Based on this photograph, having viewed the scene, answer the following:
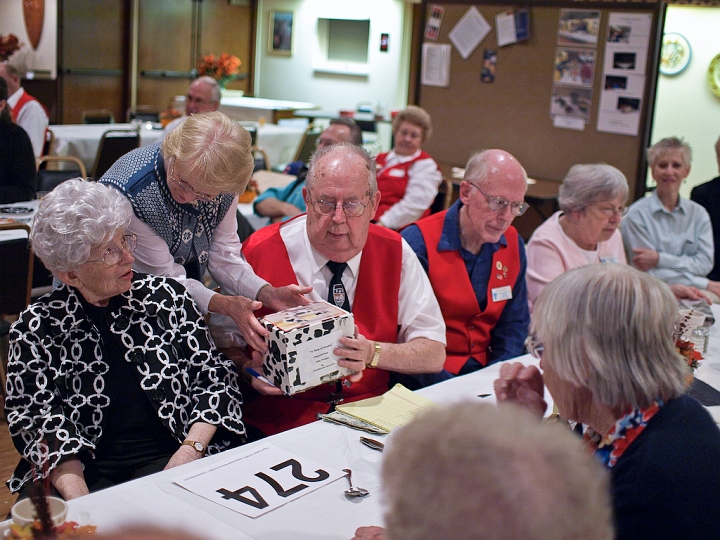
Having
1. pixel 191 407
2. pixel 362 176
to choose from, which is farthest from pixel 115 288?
pixel 362 176

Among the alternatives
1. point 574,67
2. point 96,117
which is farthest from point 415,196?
point 96,117

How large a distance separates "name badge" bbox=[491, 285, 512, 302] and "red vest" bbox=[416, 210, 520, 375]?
0.01m

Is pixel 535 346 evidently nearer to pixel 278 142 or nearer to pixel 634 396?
pixel 634 396

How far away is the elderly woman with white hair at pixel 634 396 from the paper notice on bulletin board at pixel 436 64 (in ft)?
19.2

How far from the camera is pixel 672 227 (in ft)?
13.9

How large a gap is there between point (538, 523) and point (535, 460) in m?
0.06

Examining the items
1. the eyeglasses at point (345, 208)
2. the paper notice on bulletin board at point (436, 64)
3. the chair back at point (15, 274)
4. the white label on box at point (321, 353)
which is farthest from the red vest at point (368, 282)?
the paper notice on bulletin board at point (436, 64)

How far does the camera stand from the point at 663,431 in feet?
4.65

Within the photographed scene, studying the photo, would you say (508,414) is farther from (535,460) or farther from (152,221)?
(152,221)

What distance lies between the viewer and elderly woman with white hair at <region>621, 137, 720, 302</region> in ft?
13.6

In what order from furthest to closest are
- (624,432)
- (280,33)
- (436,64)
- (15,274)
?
(280,33), (436,64), (15,274), (624,432)

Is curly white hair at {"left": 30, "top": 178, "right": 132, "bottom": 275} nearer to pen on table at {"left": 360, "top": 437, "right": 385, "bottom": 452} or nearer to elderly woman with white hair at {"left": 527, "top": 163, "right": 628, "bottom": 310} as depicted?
pen on table at {"left": 360, "top": 437, "right": 385, "bottom": 452}

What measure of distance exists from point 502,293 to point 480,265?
14 cm

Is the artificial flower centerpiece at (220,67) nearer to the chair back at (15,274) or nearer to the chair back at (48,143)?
the chair back at (48,143)
